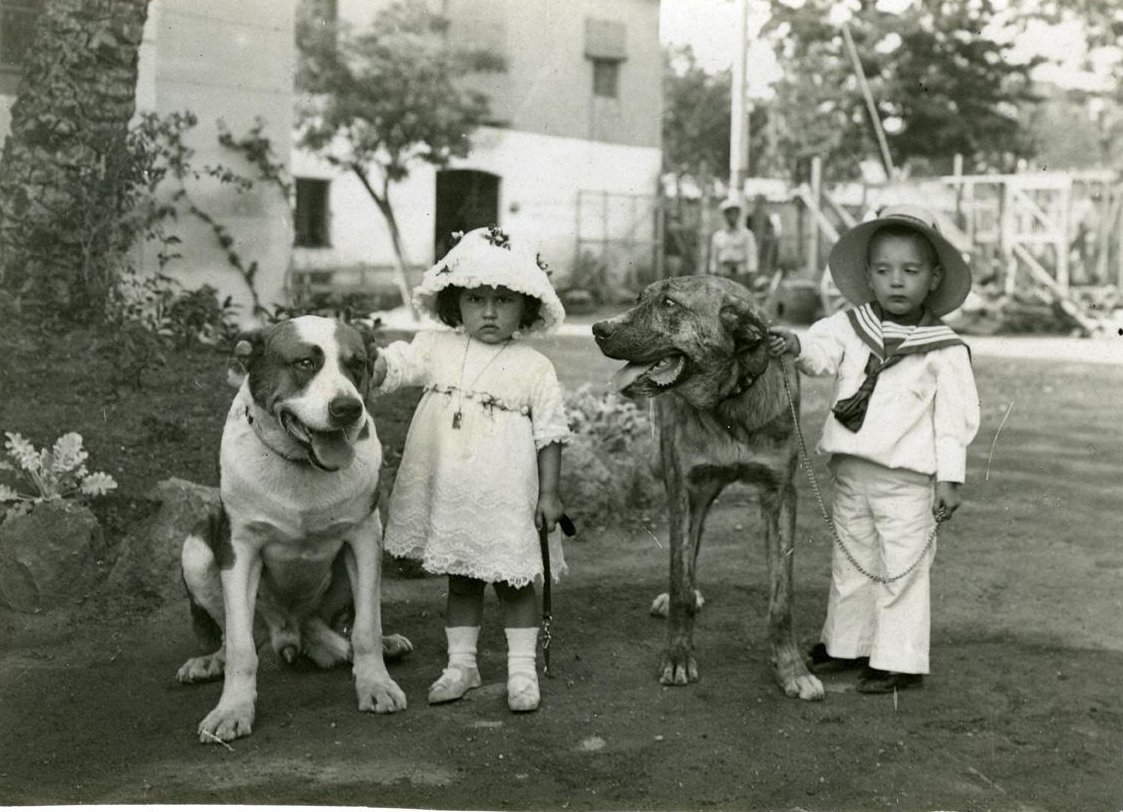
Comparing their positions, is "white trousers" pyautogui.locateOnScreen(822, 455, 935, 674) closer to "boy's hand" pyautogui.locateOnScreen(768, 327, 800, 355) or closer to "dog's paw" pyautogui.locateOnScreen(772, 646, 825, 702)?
"dog's paw" pyautogui.locateOnScreen(772, 646, 825, 702)

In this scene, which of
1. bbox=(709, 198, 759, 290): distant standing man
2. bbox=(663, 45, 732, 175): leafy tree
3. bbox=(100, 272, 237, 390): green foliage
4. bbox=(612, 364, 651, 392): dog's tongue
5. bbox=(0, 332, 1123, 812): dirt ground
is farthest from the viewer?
bbox=(709, 198, 759, 290): distant standing man

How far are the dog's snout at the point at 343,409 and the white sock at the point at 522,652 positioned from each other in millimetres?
918

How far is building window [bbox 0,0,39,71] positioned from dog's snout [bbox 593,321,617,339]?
2350 millimetres

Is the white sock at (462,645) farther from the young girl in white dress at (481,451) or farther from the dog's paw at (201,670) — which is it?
the dog's paw at (201,670)

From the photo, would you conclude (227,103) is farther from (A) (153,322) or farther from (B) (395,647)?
(B) (395,647)

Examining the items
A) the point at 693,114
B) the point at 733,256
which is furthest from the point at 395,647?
the point at 693,114

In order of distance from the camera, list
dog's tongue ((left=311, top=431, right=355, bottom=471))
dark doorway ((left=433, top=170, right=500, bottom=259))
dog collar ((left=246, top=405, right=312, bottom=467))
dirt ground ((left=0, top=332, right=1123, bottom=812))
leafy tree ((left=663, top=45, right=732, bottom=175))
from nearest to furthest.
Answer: dirt ground ((left=0, top=332, right=1123, bottom=812)) < dog's tongue ((left=311, top=431, right=355, bottom=471)) < dog collar ((left=246, top=405, right=312, bottom=467)) < dark doorway ((left=433, top=170, right=500, bottom=259)) < leafy tree ((left=663, top=45, right=732, bottom=175))

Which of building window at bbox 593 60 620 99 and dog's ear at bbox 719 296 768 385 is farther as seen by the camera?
building window at bbox 593 60 620 99

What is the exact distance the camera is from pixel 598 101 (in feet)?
18.9

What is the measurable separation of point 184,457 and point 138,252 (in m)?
0.86

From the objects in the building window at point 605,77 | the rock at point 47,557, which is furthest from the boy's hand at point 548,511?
the building window at point 605,77

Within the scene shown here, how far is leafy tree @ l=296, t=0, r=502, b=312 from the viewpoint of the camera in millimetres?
5930

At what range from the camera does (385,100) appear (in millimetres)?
6840

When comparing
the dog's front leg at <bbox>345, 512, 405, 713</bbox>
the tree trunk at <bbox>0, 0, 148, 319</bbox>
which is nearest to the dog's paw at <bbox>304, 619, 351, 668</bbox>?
the dog's front leg at <bbox>345, 512, 405, 713</bbox>
